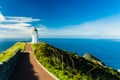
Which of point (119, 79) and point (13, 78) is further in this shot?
point (119, 79)

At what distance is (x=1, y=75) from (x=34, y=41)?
177ft

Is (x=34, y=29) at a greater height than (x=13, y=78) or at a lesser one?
greater

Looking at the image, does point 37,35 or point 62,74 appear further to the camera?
point 37,35

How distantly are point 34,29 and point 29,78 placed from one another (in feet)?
167

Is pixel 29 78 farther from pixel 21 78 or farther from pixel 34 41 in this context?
pixel 34 41

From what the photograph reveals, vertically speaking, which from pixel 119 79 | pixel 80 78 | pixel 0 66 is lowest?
pixel 119 79

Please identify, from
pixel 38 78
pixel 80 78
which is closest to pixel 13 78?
pixel 38 78

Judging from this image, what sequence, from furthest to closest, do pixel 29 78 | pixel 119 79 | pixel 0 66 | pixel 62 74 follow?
pixel 119 79, pixel 62 74, pixel 29 78, pixel 0 66

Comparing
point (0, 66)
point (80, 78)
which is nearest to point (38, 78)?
point (80, 78)

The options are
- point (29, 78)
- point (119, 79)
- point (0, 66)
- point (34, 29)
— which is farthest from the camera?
point (34, 29)

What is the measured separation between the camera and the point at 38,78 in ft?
63.8

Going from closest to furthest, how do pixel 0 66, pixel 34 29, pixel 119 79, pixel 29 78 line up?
pixel 0 66 < pixel 29 78 < pixel 119 79 < pixel 34 29

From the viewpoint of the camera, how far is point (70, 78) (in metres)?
19.4

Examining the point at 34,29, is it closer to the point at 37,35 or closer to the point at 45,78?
the point at 37,35
